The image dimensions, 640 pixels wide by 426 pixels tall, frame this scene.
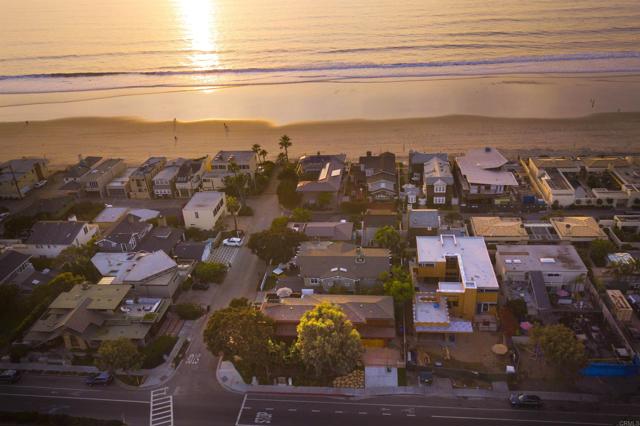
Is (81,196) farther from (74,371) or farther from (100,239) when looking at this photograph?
(74,371)

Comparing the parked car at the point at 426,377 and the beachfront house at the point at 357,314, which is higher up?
the beachfront house at the point at 357,314

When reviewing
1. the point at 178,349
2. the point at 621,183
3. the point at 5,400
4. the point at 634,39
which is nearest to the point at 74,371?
the point at 5,400

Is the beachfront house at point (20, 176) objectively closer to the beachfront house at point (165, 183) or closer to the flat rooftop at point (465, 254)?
the beachfront house at point (165, 183)

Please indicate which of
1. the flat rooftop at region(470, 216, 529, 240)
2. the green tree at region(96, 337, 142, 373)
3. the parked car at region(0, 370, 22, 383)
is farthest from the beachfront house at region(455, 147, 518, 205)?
the parked car at region(0, 370, 22, 383)

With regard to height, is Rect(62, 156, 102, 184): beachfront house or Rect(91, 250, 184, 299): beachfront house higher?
Rect(62, 156, 102, 184): beachfront house

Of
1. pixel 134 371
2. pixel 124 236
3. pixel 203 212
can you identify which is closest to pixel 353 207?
pixel 203 212

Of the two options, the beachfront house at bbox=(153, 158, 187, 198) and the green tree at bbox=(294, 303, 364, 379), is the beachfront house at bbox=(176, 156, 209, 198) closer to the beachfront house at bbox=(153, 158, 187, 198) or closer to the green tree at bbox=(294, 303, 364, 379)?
the beachfront house at bbox=(153, 158, 187, 198)

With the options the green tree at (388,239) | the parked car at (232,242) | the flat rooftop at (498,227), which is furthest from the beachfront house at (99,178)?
the flat rooftop at (498,227)
